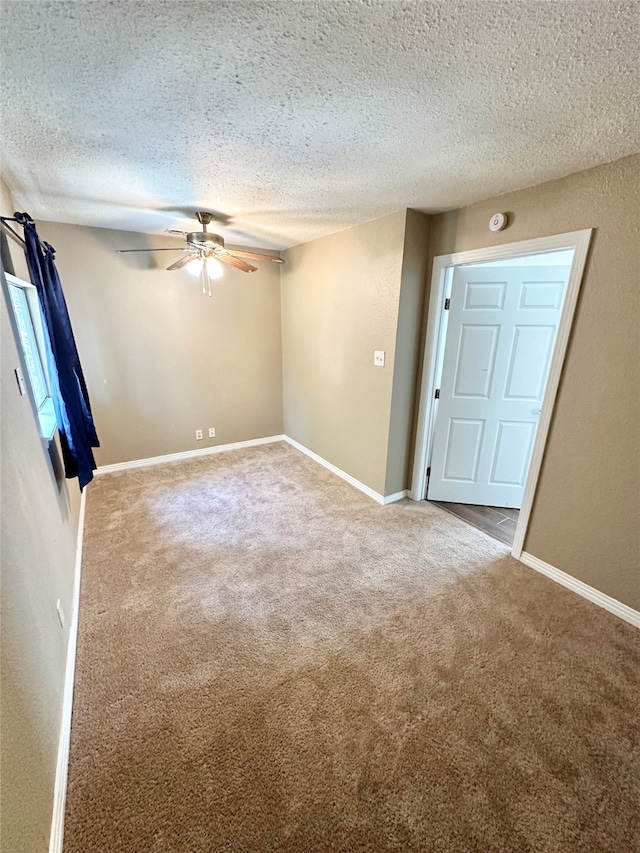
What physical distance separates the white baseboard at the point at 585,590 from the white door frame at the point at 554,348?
0.34 feet

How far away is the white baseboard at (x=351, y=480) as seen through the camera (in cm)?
313

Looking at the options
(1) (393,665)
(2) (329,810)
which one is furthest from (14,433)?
(1) (393,665)

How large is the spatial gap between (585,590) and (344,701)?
1.62 m

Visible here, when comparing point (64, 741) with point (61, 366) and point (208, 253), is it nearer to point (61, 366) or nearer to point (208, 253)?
point (61, 366)

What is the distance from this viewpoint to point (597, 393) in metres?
1.89

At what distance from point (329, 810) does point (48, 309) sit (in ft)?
9.06

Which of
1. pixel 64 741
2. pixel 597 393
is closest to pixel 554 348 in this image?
pixel 597 393

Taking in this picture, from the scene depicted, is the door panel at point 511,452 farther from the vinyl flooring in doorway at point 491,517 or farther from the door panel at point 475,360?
the door panel at point 475,360

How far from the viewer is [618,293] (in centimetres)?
175

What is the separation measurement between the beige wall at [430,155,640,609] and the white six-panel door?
49cm

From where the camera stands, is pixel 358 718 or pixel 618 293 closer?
pixel 358 718

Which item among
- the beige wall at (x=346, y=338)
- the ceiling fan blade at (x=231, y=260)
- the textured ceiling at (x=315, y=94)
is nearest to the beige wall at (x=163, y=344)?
the beige wall at (x=346, y=338)

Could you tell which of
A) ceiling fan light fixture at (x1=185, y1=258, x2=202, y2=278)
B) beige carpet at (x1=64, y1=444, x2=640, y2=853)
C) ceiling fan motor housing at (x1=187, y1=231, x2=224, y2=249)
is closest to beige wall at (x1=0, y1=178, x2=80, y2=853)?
beige carpet at (x1=64, y1=444, x2=640, y2=853)

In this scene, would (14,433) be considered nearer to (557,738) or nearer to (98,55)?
(98,55)
